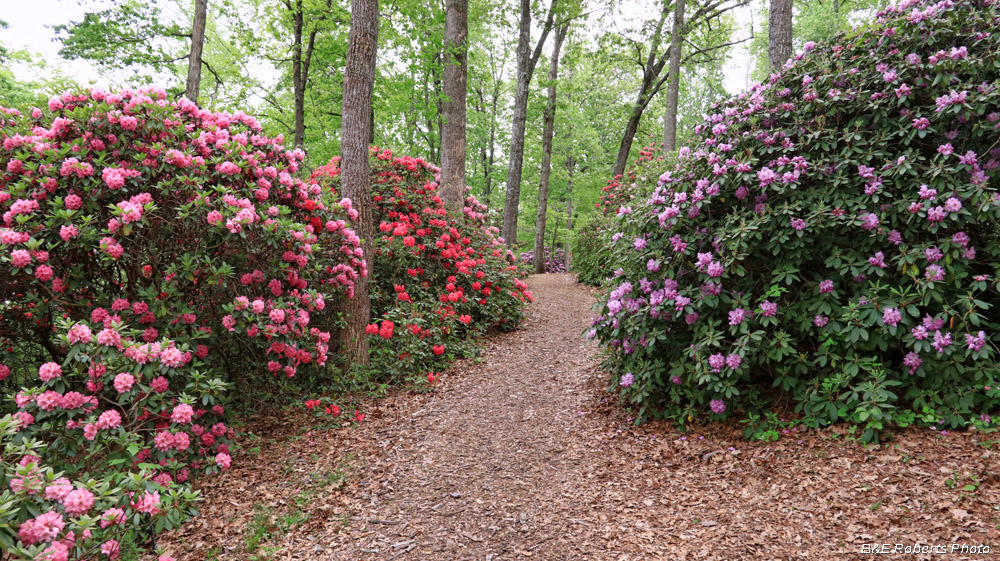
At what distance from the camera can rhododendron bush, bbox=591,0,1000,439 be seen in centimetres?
290

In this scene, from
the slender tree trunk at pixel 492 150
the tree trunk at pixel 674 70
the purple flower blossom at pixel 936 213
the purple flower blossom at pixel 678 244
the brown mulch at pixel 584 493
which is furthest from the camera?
the slender tree trunk at pixel 492 150

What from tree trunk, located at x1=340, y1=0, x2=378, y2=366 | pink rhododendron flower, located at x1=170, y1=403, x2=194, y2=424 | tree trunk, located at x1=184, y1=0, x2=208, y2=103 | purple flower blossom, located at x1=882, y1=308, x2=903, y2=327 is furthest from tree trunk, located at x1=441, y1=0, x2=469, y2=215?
purple flower blossom, located at x1=882, y1=308, x2=903, y2=327

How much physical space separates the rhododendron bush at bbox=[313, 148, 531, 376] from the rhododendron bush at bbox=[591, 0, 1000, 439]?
2649 mm

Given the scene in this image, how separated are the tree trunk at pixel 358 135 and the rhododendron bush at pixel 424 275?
235mm

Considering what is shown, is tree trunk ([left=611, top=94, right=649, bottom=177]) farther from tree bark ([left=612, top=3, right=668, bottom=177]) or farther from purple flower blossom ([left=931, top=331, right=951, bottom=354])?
purple flower blossom ([left=931, top=331, right=951, bottom=354])

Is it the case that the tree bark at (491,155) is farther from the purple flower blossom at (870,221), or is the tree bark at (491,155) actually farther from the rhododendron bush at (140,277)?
the purple flower blossom at (870,221)

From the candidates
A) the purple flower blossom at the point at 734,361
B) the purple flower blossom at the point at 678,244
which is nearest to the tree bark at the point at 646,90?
the purple flower blossom at the point at 678,244

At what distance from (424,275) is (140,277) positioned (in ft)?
12.2

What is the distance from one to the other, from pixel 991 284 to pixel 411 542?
402cm

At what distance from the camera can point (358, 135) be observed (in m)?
4.95

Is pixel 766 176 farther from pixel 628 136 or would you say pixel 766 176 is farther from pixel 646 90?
pixel 646 90

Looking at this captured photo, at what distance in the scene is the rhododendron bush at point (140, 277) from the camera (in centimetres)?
265

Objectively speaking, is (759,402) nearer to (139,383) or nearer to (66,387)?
(139,383)

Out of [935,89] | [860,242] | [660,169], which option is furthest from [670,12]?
[860,242]
